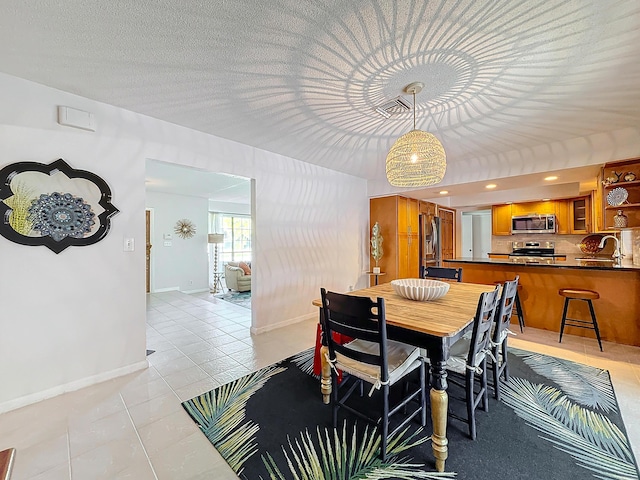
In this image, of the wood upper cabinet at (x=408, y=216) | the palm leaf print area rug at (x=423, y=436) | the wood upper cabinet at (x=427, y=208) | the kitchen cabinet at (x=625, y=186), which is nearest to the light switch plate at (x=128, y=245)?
the palm leaf print area rug at (x=423, y=436)

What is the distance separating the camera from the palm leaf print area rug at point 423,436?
1.46 meters

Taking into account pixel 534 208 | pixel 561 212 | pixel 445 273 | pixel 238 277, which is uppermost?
pixel 534 208

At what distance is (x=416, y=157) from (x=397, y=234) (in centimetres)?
293

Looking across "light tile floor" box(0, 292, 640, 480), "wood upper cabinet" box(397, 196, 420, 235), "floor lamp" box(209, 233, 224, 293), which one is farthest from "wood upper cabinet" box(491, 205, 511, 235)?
"floor lamp" box(209, 233, 224, 293)

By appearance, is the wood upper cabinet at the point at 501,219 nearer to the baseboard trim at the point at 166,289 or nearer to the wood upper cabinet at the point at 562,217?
the wood upper cabinet at the point at 562,217

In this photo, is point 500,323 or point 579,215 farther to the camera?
point 579,215

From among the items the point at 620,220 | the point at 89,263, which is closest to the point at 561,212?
the point at 620,220

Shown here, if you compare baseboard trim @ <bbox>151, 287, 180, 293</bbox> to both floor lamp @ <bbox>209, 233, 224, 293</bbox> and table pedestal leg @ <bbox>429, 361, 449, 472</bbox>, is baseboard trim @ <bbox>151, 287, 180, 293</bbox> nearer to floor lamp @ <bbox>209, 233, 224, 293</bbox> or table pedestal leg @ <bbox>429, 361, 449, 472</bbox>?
floor lamp @ <bbox>209, 233, 224, 293</bbox>

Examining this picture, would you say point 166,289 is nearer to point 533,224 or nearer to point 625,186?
point 625,186

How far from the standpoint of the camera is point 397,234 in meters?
5.02

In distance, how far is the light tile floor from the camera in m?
1.49

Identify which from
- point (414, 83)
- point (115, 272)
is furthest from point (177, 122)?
point (414, 83)

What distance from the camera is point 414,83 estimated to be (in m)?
2.07

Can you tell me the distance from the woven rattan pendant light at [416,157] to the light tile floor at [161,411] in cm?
218
